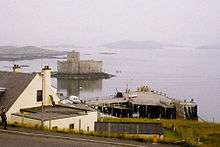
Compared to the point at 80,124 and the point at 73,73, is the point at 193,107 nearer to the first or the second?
the point at 80,124

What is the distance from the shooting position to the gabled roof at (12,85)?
23417 millimetres

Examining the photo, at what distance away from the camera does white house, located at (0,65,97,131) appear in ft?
73.2

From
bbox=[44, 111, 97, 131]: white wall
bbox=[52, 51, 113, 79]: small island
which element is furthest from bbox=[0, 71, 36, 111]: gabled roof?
bbox=[52, 51, 113, 79]: small island

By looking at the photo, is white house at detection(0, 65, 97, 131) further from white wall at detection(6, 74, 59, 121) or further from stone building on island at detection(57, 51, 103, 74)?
stone building on island at detection(57, 51, 103, 74)

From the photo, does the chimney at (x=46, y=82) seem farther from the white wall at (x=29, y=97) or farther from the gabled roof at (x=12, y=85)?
the gabled roof at (x=12, y=85)

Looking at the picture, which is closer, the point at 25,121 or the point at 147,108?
the point at 25,121

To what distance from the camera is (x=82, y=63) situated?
16312 centimetres

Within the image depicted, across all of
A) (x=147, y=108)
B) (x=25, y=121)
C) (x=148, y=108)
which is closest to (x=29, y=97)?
(x=25, y=121)

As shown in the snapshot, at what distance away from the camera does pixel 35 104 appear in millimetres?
25078

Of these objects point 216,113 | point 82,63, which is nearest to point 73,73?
point 82,63

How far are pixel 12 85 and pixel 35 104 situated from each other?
1.80 metres

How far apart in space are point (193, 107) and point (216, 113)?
31.5ft

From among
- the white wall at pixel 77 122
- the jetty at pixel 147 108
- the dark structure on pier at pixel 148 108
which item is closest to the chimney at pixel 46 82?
the white wall at pixel 77 122

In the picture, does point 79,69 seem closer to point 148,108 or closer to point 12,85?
point 148,108
